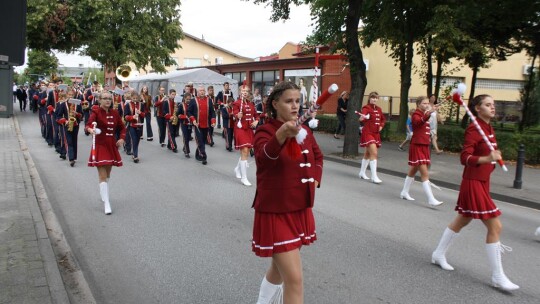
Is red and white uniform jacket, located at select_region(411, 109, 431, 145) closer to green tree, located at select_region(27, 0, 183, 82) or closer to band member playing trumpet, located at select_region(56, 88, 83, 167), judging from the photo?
band member playing trumpet, located at select_region(56, 88, 83, 167)

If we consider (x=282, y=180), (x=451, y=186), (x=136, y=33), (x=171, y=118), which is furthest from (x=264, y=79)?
(x=282, y=180)

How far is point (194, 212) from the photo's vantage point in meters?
7.58

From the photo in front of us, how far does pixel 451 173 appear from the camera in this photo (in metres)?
12.3

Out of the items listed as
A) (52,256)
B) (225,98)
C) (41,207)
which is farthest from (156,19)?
(52,256)

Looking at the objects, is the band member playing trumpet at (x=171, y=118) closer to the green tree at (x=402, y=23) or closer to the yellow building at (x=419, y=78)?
the green tree at (x=402, y=23)

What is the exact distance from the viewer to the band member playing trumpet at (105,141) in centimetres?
757

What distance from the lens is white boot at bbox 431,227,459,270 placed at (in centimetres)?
509

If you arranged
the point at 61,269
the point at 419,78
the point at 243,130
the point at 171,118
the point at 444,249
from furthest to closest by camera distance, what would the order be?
the point at 419,78 < the point at 171,118 < the point at 243,130 < the point at 444,249 < the point at 61,269

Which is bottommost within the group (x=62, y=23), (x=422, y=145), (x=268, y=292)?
(x=268, y=292)

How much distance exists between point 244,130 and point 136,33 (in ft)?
85.8

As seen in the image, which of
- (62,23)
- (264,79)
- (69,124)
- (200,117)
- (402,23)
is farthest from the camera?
(264,79)

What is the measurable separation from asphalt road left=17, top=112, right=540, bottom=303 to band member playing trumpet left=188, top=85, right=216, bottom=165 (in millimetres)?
2805

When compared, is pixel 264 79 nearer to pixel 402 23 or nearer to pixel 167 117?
pixel 402 23

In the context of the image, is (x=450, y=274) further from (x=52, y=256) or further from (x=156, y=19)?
(x=156, y=19)
